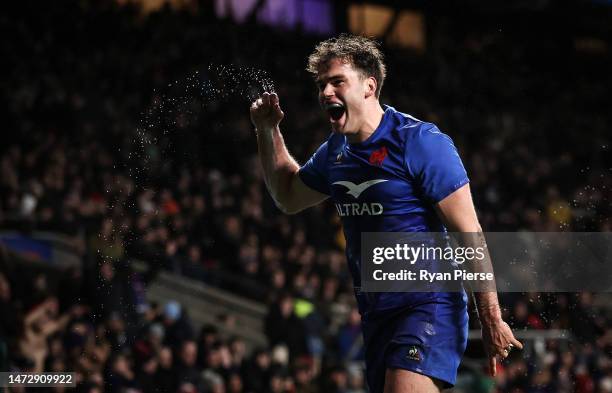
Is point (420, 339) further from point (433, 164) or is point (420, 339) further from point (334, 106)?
point (334, 106)

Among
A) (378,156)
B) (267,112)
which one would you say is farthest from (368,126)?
(267,112)

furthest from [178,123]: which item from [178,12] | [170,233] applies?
[178,12]

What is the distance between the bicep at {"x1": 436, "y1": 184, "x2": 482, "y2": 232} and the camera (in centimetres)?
424

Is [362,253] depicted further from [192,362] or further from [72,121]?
[72,121]

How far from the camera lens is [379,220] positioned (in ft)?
14.8

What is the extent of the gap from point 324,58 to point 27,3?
536 inches

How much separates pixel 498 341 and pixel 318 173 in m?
1.38

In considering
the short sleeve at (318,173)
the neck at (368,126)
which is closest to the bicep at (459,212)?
the neck at (368,126)

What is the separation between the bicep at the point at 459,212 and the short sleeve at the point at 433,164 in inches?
1.0

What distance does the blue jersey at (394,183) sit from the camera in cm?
433

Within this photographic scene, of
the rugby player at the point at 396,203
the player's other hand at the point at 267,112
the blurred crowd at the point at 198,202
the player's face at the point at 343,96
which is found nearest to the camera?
the rugby player at the point at 396,203

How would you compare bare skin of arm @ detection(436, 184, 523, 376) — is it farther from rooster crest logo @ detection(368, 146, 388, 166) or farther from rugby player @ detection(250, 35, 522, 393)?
rooster crest logo @ detection(368, 146, 388, 166)

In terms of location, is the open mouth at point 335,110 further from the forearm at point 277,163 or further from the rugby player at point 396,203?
the forearm at point 277,163

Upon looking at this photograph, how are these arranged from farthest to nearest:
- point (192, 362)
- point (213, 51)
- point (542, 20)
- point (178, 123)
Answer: point (542, 20) → point (213, 51) → point (192, 362) → point (178, 123)
